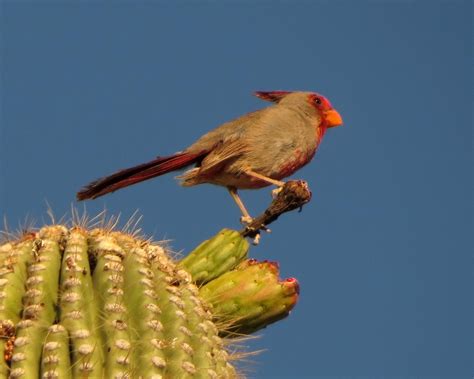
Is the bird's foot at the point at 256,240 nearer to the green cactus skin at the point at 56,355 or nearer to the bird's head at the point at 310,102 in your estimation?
the green cactus skin at the point at 56,355

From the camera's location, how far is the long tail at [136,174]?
5.80 metres

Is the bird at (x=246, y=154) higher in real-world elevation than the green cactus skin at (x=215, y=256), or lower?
higher

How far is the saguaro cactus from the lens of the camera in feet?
9.27

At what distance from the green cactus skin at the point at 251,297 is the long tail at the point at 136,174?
2.11m

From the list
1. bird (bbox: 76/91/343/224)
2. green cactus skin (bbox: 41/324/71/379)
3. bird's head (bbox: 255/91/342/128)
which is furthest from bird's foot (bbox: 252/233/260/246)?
bird's head (bbox: 255/91/342/128)

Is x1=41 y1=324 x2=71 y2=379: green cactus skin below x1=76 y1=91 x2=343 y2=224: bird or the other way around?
A: below

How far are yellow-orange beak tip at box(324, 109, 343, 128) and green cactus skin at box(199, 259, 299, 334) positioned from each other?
13.8 ft

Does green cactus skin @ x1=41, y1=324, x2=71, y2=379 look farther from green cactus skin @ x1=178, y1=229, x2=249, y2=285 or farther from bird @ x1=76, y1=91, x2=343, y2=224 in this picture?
bird @ x1=76, y1=91, x2=343, y2=224

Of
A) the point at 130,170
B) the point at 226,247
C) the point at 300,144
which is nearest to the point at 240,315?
the point at 226,247

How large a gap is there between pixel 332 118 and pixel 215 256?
421cm

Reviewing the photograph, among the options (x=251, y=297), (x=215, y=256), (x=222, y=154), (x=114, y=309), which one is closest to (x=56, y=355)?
(x=114, y=309)

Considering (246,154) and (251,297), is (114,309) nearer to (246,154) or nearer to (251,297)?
(251,297)

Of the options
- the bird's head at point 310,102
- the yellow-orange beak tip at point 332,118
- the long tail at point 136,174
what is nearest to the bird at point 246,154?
the long tail at point 136,174

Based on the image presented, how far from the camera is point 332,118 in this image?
7.89 meters
